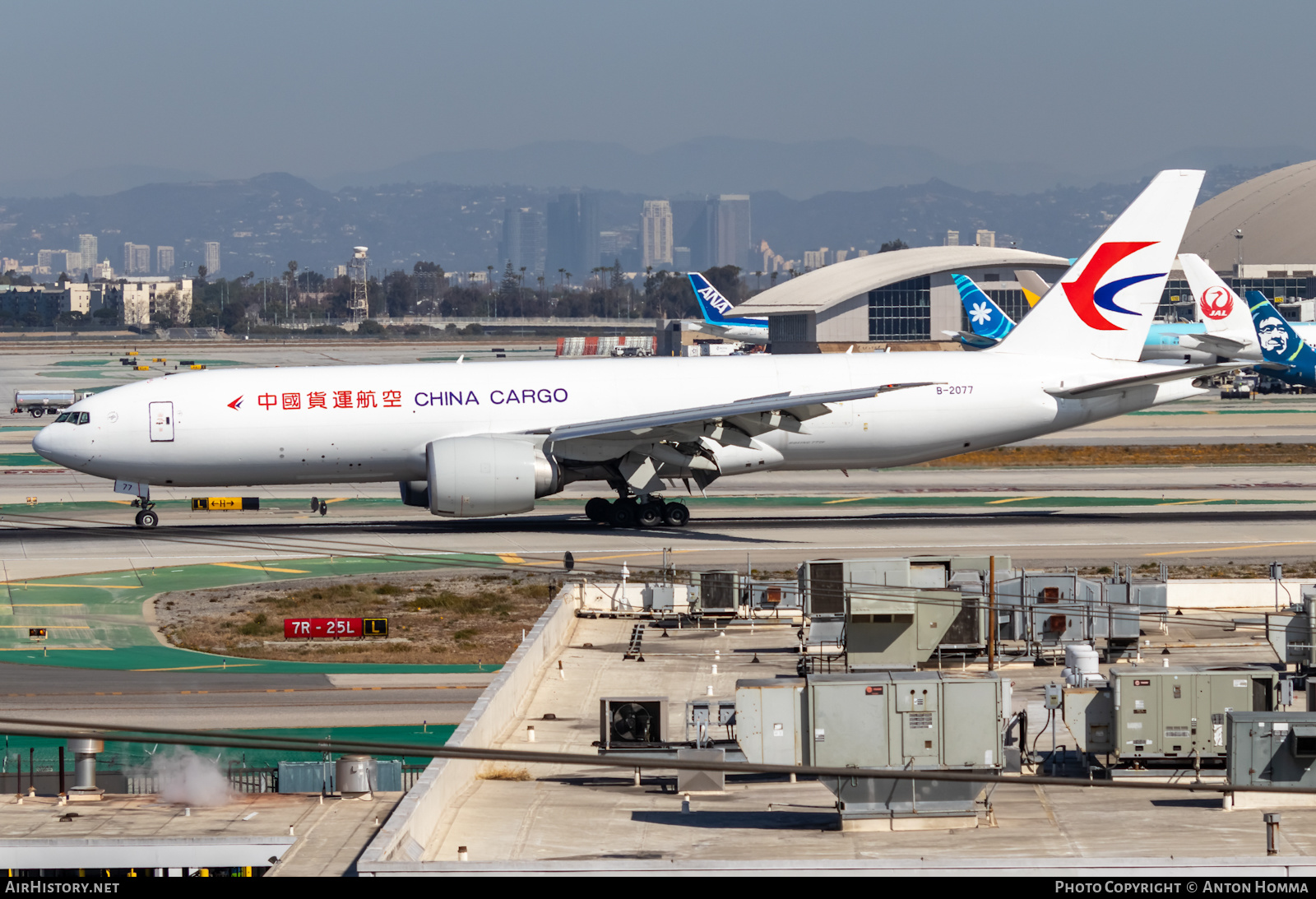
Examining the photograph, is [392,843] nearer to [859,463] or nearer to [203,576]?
[203,576]

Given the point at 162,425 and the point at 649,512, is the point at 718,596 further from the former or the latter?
the point at 162,425

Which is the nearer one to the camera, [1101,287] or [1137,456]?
[1101,287]

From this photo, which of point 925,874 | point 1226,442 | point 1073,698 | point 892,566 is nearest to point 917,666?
point 892,566

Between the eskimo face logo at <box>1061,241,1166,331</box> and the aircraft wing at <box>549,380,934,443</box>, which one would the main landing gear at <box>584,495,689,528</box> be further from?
the eskimo face logo at <box>1061,241,1166,331</box>

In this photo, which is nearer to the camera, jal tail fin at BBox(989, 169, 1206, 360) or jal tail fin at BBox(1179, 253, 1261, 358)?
jal tail fin at BBox(989, 169, 1206, 360)

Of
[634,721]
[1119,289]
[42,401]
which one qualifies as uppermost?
[1119,289]

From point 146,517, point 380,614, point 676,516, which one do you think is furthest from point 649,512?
point 146,517

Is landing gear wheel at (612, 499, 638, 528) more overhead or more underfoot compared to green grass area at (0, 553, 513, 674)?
more overhead

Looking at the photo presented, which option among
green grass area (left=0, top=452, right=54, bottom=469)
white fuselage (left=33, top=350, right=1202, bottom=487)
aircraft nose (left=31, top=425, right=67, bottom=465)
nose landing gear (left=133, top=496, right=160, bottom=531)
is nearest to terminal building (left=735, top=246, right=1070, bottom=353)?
green grass area (left=0, top=452, right=54, bottom=469)
